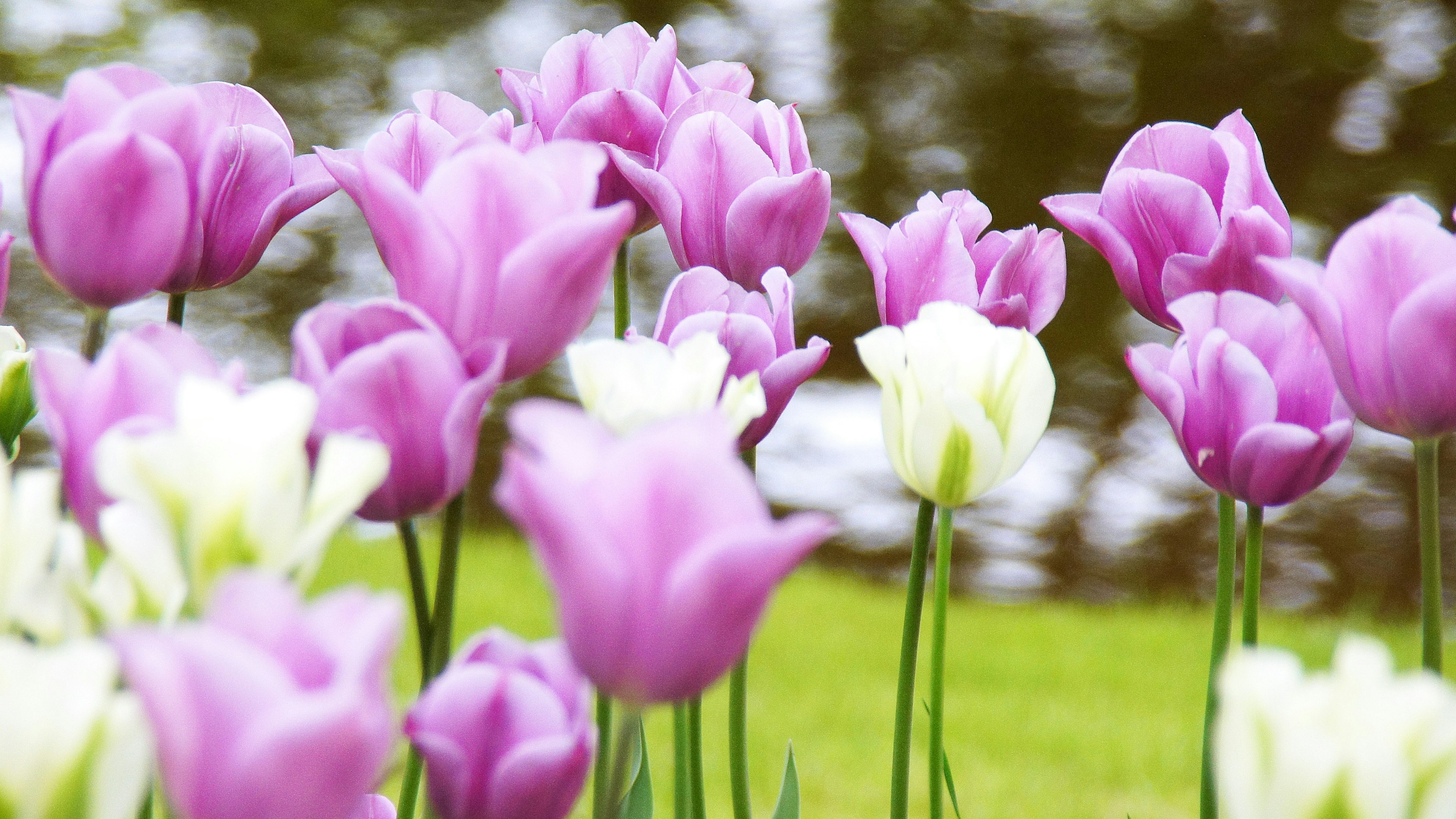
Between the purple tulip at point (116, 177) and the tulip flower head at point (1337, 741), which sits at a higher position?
the purple tulip at point (116, 177)

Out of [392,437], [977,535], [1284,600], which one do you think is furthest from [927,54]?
[392,437]

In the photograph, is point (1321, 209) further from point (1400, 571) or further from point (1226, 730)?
point (1226, 730)

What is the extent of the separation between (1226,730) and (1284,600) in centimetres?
488

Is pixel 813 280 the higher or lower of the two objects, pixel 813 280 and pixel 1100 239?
the lower

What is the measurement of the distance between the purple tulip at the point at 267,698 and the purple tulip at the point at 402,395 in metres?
0.08

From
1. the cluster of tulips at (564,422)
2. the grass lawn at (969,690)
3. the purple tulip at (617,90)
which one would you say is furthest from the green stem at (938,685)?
the grass lawn at (969,690)

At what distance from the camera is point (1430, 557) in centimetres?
42

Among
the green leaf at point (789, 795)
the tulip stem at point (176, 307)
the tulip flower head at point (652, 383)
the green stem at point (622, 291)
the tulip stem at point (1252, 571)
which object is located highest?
the tulip flower head at point (652, 383)

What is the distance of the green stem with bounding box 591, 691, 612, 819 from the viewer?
344 mm

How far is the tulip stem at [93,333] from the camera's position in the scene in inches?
17.4

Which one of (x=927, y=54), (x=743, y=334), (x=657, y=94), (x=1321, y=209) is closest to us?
(x=743, y=334)

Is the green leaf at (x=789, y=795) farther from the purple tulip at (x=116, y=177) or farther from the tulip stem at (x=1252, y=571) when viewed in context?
the purple tulip at (x=116, y=177)

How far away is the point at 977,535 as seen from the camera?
16.2 feet

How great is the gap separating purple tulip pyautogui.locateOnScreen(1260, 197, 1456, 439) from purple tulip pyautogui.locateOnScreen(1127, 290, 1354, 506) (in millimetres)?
22
